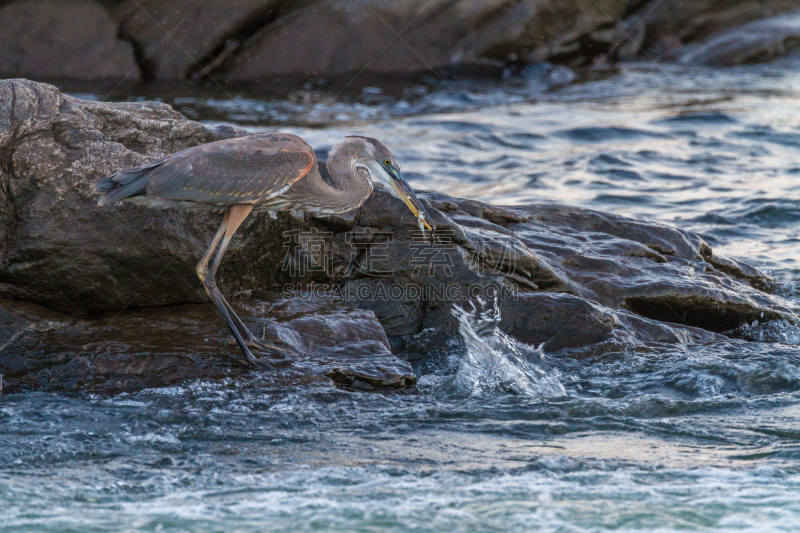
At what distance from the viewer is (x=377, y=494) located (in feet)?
13.3

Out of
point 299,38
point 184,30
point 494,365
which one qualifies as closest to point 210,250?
point 494,365

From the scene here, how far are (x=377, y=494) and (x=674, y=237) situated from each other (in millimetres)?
4754

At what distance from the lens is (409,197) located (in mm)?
6195

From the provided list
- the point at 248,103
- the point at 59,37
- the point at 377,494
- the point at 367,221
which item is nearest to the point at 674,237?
the point at 367,221

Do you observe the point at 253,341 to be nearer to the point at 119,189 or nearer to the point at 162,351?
the point at 162,351

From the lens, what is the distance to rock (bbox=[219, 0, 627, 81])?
16531mm

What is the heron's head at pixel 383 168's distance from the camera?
620 centimetres

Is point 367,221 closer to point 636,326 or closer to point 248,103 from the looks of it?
point 636,326

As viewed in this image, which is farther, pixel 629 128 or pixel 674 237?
pixel 629 128

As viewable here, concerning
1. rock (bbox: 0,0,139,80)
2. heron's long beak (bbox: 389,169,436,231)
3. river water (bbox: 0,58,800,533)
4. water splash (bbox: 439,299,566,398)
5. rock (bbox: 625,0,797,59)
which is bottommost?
river water (bbox: 0,58,800,533)

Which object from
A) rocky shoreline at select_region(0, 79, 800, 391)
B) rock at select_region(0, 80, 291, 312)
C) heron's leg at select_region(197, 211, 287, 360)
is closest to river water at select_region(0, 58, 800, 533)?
rocky shoreline at select_region(0, 79, 800, 391)

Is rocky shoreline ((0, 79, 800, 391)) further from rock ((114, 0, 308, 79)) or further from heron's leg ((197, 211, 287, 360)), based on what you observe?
rock ((114, 0, 308, 79))

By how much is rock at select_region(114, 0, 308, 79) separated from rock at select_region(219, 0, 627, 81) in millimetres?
373

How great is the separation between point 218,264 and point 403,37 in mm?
12236
